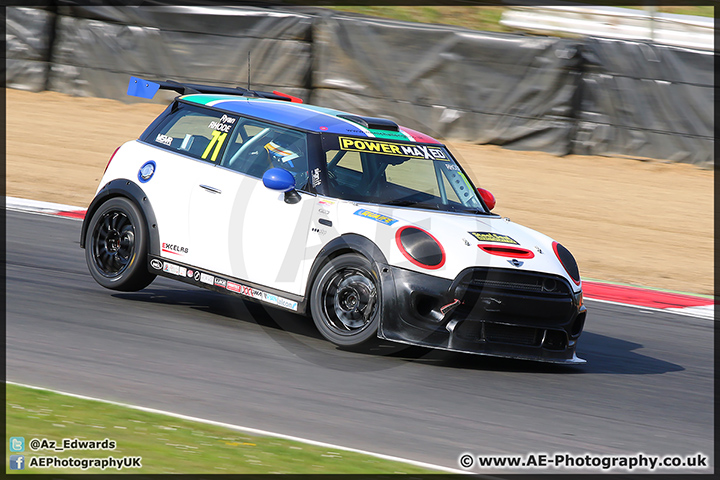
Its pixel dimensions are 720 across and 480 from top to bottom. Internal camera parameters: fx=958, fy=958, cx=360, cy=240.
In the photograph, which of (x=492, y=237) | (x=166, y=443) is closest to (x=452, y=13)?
(x=492, y=237)

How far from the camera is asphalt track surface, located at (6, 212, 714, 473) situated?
533 cm

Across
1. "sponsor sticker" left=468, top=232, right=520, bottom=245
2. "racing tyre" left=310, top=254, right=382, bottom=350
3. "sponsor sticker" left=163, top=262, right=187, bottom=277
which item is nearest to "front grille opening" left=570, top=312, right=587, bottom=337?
"sponsor sticker" left=468, top=232, right=520, bottom=245

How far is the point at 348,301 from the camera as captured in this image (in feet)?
21.9

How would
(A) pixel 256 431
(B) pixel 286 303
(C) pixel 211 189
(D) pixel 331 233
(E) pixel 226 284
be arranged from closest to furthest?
(A) pixel 256 431 → (D) pixel 331 233 → (B) pixel 286 303 → (E) pixel 226 284 → (C) pixel 211 189

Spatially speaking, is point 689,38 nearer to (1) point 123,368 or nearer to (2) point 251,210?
(2) point 251,210

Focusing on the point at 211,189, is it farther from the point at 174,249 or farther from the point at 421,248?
the point at 421,248

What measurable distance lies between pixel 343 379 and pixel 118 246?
2667 millimetres

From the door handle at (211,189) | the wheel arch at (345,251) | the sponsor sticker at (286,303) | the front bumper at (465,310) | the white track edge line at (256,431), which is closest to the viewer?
the white track edge line at (256,431)

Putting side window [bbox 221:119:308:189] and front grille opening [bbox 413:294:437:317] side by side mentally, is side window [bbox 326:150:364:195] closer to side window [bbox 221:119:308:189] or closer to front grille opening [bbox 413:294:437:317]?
side window [bbox 221:119:308:189]

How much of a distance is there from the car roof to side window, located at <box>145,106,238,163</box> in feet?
0.31

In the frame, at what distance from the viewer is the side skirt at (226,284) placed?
22.7 ft

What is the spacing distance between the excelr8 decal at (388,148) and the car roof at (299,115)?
8 cm

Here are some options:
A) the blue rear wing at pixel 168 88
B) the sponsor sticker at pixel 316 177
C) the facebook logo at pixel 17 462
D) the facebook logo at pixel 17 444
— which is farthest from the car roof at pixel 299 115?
the facebook logo at pixel 17 462

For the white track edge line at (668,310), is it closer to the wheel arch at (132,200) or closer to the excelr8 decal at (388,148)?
the excelr8 decal at (388,148)
